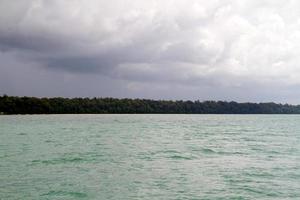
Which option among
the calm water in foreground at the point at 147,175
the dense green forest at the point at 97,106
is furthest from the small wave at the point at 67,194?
the dense green forest at the point at 97,106

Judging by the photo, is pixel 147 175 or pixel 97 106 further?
pixel 97 106

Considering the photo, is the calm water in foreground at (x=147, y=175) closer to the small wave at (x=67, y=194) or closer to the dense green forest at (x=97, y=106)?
the small wave at (x=67, y=194)

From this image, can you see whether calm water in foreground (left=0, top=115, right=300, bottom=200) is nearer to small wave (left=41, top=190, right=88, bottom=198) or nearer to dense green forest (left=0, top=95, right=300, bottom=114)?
small wave (left=41, top=190, right=88, bottom=198)

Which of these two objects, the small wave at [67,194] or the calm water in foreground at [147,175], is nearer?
the small wave at [67,194]

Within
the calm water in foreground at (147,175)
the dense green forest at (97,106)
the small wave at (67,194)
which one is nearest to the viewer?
the small wave at (67,194)

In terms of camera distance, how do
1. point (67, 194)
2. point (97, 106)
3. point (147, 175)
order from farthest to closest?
point (97, 106) → point (147, 175) → point (67, 194)

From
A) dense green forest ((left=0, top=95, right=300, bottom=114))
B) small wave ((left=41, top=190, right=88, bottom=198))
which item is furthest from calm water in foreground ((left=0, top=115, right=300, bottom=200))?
dense green forest ((left=0, top=95, right=300, bottom=114))

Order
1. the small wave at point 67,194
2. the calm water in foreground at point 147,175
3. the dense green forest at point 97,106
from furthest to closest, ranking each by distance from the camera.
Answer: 1. the dense green forest at point 97,106
2. the calm water in foreground at point 147,175
3. the small wave at point 67,194

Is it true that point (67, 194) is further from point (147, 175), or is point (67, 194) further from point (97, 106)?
point (97, 106)

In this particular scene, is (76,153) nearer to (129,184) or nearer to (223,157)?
(223,157)

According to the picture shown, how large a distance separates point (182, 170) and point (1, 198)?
983 cm

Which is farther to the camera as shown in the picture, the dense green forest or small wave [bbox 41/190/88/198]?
the dense green forest

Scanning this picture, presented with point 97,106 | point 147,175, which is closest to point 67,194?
point 147,175

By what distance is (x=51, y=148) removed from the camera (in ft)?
114
